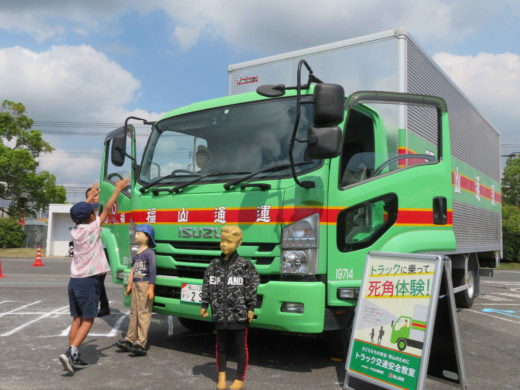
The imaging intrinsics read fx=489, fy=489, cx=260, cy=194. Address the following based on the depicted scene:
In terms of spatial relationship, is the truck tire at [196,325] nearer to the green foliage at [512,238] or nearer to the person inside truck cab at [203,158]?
the person inside truck cab at [203,158]

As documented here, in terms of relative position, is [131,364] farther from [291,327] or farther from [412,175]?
[412,175]

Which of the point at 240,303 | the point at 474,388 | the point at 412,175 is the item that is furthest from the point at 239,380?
the point at 412,175

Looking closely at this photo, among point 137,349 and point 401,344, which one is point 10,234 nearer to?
point 137,349

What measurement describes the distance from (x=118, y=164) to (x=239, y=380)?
3.40 m

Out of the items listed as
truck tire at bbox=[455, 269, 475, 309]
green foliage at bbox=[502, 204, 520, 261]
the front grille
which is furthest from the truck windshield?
green foliage at bbox=[502, 204, 520, 261]

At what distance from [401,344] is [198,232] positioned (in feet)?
6.99

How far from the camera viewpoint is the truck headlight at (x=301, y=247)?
425 cm

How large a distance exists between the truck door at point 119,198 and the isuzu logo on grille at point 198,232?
1146mm

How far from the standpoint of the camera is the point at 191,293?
473cm

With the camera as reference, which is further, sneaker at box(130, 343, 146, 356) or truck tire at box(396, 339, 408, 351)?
sneaker at box(130, 343, 146, 356)

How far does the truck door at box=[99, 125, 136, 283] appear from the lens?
6.01 metres

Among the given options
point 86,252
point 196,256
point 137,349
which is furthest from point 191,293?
point 86,252

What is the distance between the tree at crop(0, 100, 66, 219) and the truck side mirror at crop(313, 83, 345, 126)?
1216 inches

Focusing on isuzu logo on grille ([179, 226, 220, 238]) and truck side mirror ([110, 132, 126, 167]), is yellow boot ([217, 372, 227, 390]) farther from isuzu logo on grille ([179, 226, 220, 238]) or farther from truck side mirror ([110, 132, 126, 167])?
truck side mirror ([110, 132, 126, 167])
